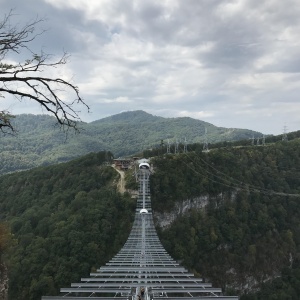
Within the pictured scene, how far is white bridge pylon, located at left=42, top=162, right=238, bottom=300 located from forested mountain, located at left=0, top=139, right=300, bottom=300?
2.76 meters

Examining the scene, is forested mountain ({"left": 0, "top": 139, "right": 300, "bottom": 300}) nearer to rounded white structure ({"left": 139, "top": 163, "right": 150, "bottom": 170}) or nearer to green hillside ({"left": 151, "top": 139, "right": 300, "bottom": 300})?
green hillside ({"left": 151, "top": 139, "right": 300, "bottom": 300})

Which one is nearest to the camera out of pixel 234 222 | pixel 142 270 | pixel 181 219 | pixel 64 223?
pixel 142 270

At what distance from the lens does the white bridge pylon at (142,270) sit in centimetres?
1811

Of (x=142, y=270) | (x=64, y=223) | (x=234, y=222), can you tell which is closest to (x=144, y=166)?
(x=64, y=223)

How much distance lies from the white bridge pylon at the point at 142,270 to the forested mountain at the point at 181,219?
9.07 ft

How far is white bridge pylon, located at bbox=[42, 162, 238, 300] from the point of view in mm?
18111

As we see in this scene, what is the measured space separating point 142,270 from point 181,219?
108 ft

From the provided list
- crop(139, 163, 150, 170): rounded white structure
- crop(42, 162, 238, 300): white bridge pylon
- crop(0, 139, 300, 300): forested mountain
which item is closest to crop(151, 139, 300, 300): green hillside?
crop(0, 139, 300, 300): forested mountain

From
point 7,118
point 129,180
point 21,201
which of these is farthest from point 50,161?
point 7,118

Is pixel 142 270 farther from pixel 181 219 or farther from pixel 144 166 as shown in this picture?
pixel 181 219

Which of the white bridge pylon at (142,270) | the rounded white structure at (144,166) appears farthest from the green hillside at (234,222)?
the white bridge pylon at (142,270)

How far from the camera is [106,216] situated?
158ft

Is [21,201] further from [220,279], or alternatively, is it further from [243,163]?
[243,163]

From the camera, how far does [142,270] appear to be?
2255 centimetres
